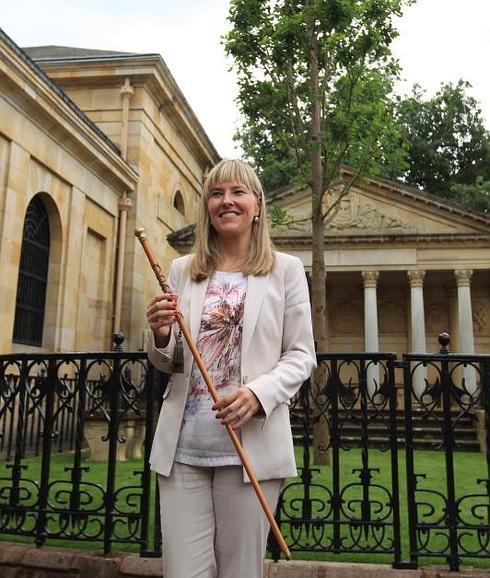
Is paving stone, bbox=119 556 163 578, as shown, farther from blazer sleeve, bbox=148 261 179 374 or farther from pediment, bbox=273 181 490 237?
pediment, bbox=273 181 490 237

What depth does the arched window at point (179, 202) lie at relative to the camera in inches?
989

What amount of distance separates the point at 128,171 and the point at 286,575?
53.5ft

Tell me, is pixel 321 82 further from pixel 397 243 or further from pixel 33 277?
pixel 397 243

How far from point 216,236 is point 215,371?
607 mm

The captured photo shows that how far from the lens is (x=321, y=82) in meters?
12.4

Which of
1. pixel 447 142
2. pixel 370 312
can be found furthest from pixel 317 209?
pixel 447 142

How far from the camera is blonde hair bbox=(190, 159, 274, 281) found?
223cm

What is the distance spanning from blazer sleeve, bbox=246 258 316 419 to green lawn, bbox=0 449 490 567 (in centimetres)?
187

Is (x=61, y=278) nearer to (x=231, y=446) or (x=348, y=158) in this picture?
(x=348, y=158)

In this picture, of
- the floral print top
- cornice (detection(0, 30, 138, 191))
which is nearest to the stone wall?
the floral print top

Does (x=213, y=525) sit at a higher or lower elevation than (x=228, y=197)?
lower

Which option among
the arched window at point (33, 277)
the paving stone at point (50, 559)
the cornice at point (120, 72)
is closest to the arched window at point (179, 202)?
the cornice at point (120, 72)

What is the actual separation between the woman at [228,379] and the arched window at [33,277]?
12382mm

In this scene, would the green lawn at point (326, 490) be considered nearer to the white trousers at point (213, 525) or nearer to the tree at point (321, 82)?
the white trousers at point (213, 525)
